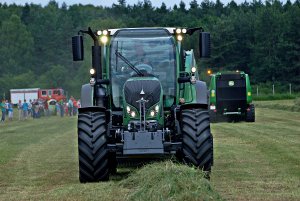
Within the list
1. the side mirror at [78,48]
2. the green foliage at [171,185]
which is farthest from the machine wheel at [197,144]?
the side mirror at [78,48]

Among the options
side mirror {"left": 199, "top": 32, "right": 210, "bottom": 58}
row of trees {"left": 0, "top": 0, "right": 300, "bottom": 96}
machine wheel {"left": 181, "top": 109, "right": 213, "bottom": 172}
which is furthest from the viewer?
row of trees {"left": 0, "top": 0, "right": 300, "bottom": 96}

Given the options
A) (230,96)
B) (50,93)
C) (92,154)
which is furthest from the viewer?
(50,93)

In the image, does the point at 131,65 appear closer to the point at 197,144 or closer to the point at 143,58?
the point at 143,58

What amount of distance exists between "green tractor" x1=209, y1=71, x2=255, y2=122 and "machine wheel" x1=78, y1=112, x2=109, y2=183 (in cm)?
2510

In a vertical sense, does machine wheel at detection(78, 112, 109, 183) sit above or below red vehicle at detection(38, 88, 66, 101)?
above

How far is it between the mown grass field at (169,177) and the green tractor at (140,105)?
0.53 meters

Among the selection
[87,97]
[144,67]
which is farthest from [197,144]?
[87,97]

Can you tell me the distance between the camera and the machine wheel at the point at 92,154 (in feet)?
45.4

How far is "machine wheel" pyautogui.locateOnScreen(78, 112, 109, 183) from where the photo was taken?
1384cm

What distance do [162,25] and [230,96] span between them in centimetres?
8555

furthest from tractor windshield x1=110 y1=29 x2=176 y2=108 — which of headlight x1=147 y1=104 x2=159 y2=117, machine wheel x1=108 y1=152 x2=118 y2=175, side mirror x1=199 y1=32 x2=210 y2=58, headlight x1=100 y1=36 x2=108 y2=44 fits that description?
machine wheel x1=108 y1=152 x2=118 y2=175

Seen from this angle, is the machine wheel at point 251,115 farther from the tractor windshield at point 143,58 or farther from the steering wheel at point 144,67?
the steering wheel at point 144,67

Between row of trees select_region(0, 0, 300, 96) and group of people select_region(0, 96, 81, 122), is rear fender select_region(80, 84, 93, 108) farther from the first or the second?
row of trees select_region(0, 0, 300, 96)

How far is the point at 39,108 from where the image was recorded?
58875 millimetres
